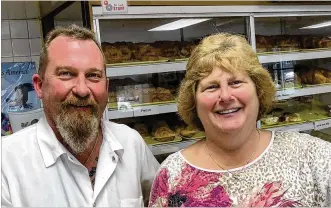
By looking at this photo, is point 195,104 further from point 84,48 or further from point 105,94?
point 84,48

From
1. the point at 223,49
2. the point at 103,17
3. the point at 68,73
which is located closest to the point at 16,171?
the point at 68,73

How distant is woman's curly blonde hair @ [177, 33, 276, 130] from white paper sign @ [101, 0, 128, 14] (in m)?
0.78

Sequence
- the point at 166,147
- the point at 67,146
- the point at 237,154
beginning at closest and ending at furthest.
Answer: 1. the point at 237,154
2. the point at 67,146
3. the point at 166,147

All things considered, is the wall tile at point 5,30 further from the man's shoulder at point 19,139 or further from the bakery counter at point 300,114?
the bakery counter at point 300,114

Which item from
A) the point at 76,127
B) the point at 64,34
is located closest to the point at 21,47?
the point at 64,34

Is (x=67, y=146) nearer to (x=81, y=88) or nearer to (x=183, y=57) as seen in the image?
(x=81, y=88)

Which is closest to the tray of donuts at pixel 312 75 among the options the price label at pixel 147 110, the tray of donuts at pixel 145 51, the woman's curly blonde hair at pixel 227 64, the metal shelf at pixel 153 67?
the metal shelf at pixel 153 67

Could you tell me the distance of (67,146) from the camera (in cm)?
122

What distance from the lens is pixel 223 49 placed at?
107cm

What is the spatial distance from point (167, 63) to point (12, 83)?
108cm

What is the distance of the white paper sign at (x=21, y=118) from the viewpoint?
7.27ft

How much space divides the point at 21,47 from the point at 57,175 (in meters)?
1.51

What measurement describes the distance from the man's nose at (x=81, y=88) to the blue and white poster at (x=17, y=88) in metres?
1.34

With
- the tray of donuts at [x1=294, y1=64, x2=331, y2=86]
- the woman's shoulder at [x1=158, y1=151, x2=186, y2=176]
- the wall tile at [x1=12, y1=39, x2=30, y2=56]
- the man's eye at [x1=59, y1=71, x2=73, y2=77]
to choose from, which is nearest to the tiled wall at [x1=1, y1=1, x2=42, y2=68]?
the wall tile at [x1=12, y1=39, x2=30, y2=56]
